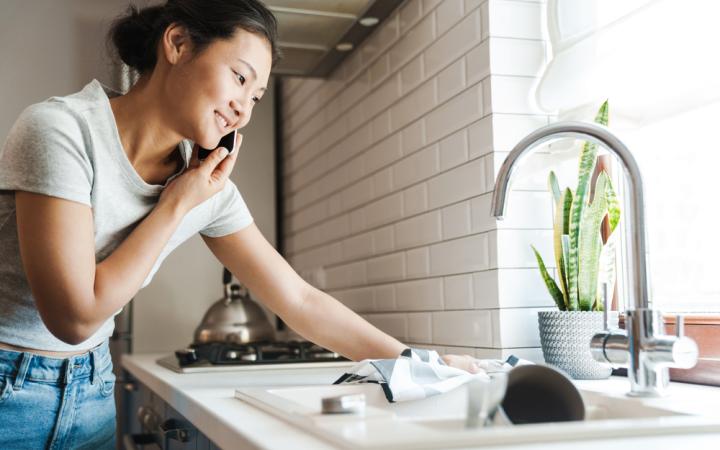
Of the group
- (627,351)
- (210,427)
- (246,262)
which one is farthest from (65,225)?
(627,351)

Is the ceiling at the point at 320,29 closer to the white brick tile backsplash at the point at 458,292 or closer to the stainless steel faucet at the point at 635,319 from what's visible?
the white brick tile backsplash at the point at 458,292

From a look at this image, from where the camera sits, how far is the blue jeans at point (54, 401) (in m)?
1.25

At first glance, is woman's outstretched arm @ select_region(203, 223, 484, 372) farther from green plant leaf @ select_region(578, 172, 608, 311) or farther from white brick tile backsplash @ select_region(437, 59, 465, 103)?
white brick tile backsplash @ select_region(437, 59, 465, 103)

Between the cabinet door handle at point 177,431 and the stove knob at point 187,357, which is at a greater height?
the stove knob at point 187,357

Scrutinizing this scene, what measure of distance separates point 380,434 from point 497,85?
94cm

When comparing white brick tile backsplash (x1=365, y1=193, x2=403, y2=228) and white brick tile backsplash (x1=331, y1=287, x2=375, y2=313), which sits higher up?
white brick tile backsplash (x1=365, y1=193, x2=403, y2=228)

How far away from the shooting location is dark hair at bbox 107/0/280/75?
1304mm

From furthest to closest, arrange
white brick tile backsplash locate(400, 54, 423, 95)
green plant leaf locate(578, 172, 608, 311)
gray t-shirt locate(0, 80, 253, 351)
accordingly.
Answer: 1. white brick tile backsplash locate(400, 54, 423, 95)
2. green plant leaf locate(578, 172, 608, 311)
3. gray t-shirt locate(0, 80, 253, 351)

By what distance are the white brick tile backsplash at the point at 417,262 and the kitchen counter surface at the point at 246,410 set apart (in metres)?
0.30

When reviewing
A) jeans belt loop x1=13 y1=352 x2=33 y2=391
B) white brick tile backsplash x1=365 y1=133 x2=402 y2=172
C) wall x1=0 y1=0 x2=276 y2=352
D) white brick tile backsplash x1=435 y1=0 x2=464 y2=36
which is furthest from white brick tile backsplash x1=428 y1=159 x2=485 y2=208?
wall x1=0 y1=0 x2=276 y2=352

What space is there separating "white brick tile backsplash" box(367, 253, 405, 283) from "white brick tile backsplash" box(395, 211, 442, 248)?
1.7 inches

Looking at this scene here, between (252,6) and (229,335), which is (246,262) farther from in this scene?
(229,335)

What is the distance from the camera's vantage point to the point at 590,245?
135 cm

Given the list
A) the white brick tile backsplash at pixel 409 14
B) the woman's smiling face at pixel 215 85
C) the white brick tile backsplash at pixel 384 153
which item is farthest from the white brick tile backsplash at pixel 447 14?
the woman's smiling face at pixel 215 85
